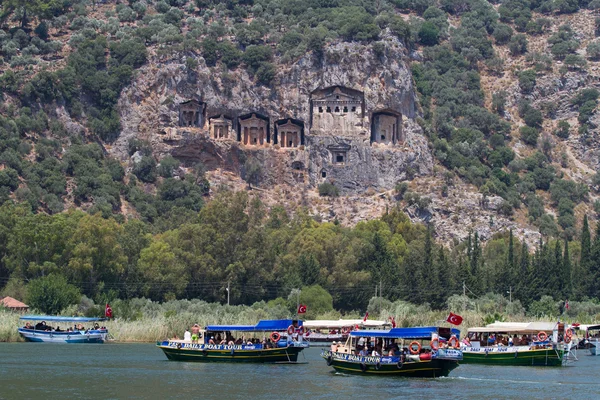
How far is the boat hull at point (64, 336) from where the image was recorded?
115 m

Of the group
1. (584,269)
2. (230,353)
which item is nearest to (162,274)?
(230,353)

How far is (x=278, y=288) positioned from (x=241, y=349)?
4661cm

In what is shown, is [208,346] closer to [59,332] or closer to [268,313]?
[59,332]

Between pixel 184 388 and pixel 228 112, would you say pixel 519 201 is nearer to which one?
pixel 228 112

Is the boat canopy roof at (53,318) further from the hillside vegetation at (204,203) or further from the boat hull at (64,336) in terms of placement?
the hillside vegetation at (204,203)

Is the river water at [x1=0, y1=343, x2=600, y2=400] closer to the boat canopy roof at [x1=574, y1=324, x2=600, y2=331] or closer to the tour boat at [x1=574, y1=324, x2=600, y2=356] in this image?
the tour boat at [x1=574, y1=324, x2=600, y2=356]

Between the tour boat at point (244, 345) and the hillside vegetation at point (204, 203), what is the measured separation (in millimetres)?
31289

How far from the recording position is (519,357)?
100312 mm

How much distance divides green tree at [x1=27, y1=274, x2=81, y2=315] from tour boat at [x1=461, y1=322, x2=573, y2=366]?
39302 mm

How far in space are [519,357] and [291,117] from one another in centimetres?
8553

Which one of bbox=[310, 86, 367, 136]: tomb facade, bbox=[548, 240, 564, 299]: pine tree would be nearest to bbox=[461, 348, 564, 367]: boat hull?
bbox=[548, 240, 564, 299]: pine tree

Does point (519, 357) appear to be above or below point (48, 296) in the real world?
below

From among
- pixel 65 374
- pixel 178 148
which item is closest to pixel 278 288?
pixel 178 148

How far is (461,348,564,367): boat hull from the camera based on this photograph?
99.9m
